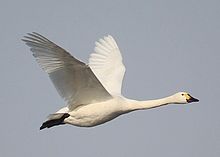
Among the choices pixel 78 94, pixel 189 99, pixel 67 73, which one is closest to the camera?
pixel 67 73

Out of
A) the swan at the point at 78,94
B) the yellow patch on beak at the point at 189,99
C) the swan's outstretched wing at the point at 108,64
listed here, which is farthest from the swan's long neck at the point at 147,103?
the swan's outstretched wing at the point at 108,64

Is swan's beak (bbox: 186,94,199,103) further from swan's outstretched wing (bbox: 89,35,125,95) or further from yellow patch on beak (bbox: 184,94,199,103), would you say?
swan's outstretched wing (bbox: 89,35,125,95)

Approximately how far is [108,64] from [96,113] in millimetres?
5420

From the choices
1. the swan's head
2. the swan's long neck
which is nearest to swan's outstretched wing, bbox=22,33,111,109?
the swan's long neck

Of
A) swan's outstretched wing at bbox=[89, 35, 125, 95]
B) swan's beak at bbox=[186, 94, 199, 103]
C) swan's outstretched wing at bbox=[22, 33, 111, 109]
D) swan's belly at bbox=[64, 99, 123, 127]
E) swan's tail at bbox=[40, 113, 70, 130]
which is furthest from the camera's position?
swan's outstretched wing at bbox=[89, 35, 125, 95]

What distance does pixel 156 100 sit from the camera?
18.2 meters

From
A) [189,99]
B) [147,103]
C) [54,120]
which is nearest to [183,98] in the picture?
[189,99]

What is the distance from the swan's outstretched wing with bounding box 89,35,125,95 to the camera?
2120 centimetres

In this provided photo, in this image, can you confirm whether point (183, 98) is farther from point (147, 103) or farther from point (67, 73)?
point (67, 73)

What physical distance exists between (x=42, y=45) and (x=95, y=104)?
2.94 meters

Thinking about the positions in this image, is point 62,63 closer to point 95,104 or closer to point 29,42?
point 29,42

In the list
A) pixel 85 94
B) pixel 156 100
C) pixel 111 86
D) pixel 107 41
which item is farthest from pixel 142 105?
pixel 107 41

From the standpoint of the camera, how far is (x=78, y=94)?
17.3 meters

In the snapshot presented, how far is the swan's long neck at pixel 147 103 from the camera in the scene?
58.0ft
